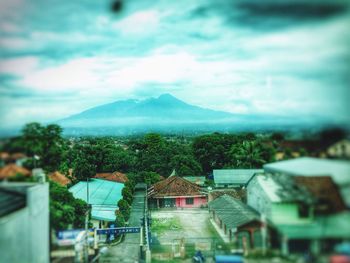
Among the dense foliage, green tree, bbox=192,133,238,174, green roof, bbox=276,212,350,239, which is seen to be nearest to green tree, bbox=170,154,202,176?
green tree, bbox=192,133,238,174

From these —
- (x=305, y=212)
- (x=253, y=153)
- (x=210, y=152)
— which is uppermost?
(x=253, y=153)

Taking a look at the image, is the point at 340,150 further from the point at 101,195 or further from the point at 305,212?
the point at 101,195

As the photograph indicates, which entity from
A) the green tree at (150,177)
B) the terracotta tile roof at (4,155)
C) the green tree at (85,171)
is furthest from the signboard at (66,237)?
the green tree at (150,177)

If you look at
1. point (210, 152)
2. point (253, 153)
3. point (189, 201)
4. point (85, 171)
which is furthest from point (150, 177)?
point (253, 153)

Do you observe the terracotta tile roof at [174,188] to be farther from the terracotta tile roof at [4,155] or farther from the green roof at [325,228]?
the green roof at [325,228]

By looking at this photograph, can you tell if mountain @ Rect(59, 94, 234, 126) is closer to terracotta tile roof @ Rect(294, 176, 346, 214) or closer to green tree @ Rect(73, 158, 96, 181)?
terracotta tile roof @ Rect(294, 176, 346, 214)

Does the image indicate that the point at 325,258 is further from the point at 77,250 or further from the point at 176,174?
the point at 176,174
